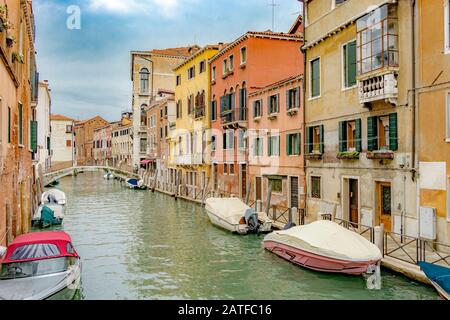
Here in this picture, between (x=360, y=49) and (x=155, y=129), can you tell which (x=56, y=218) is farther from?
(x=155, y=129)

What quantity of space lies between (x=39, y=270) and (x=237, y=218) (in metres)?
8.85

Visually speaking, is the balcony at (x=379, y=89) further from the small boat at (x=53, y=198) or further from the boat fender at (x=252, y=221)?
the small boat at (x=53, y=198)

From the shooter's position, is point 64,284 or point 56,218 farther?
point 56,218

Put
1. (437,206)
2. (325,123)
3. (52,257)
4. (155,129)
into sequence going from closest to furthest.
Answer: (52,257) < (437,206) < (325,123) < (155,129)

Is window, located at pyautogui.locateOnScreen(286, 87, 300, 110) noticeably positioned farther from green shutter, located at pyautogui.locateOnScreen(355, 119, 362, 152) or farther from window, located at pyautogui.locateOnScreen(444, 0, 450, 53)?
window, located at pyautogui.locateOnScreen(444, 0, 450, 53)

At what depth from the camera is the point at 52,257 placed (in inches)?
351

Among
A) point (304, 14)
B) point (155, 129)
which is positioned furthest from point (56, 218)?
point (155, 129)

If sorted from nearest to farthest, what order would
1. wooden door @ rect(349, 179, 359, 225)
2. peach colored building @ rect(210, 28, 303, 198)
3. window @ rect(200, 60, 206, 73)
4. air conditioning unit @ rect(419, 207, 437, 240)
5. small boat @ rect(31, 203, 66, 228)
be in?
air conditioning unit @ rect(419, 207, 437, 240) → wooden door @ rect(349, 179, 359, 225) → small boat @ rect(31, 203, 66, 228) → peach colored building @ rect(210, 28, 303, 198) → window @ rect(200, 60, 206, 73)

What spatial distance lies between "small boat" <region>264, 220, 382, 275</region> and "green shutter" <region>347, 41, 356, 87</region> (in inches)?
201

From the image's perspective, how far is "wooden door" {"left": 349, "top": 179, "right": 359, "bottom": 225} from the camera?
14.1 meters

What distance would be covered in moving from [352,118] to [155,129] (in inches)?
1246

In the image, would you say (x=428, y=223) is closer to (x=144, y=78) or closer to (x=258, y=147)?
(x=258, y=147)

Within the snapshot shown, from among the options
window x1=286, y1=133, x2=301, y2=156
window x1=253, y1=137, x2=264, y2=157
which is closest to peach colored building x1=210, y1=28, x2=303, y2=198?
window x1=253, y1=137, x2=264, y2=157
